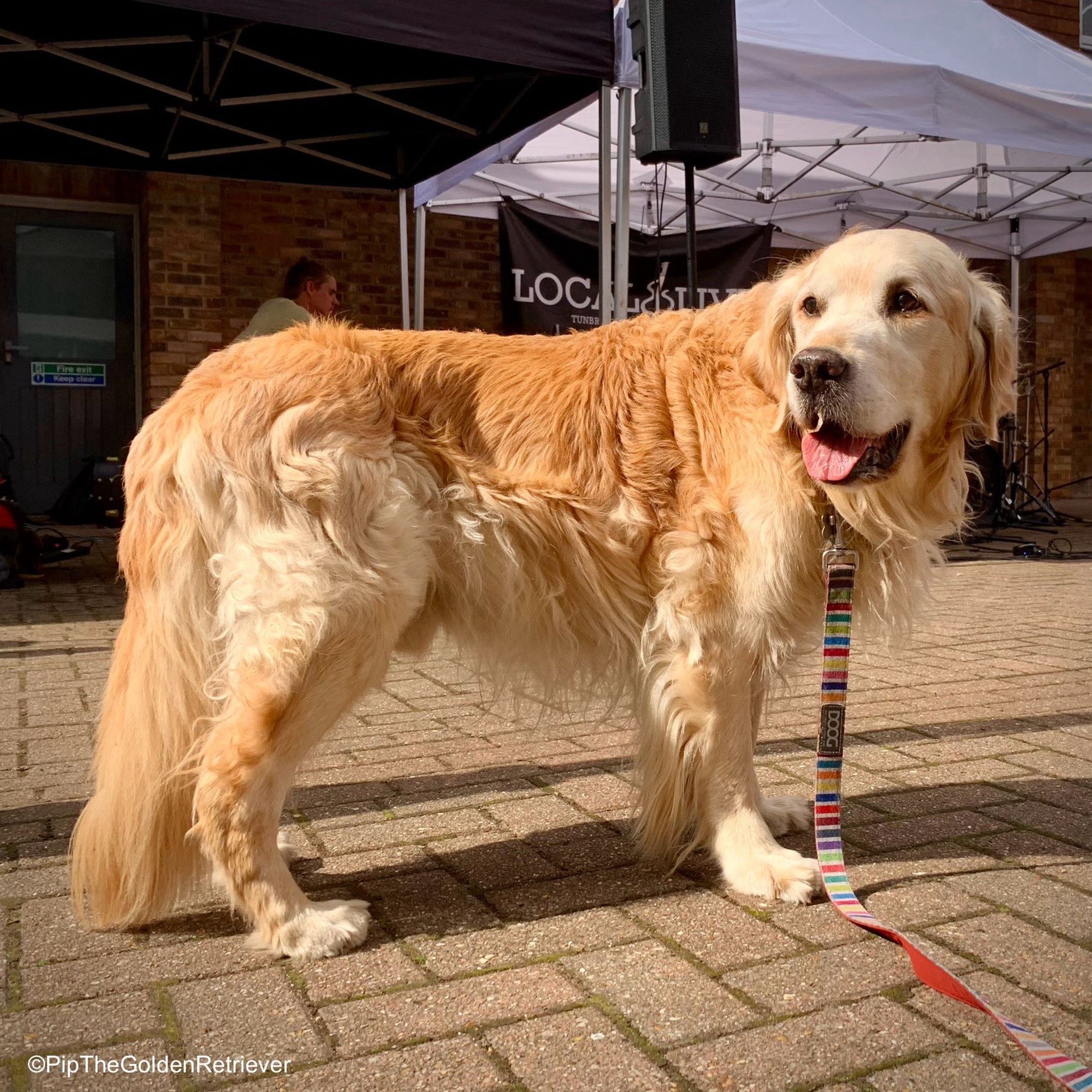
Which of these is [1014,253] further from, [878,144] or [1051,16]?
[1051,16]

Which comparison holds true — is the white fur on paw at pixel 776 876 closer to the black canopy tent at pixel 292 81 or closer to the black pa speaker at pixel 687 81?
the black pa speaker at pixel 687 81

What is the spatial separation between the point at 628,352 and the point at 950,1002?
5.69 feet

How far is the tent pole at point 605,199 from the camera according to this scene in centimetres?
598

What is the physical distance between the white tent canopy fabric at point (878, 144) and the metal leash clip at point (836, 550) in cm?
498

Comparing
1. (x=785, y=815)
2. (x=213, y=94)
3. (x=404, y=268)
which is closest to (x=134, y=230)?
(x=404, y=268)

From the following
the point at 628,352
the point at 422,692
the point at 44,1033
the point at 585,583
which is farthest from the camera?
the point at 422,692

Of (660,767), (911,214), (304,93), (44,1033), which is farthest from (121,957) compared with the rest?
(911,214)

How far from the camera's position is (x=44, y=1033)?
6.50 feet

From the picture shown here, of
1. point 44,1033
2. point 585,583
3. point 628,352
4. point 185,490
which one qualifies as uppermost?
point 628,352

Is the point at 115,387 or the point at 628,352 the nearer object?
the point at 628,352

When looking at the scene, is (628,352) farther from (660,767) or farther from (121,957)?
(121,957)

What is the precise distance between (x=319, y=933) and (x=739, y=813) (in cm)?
106

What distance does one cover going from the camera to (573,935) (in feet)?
7.87

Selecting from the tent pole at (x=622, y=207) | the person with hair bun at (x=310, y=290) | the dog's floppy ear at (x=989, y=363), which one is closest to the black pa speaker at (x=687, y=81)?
the tent pole at (x=622, y=207)
